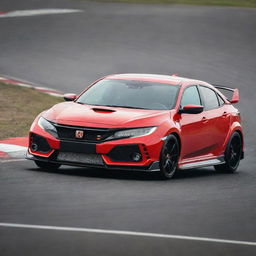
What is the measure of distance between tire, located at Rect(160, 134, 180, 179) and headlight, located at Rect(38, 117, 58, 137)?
1420 mm

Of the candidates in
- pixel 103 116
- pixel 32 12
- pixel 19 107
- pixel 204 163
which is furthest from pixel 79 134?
pixel 32 12

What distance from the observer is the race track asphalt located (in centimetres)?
813

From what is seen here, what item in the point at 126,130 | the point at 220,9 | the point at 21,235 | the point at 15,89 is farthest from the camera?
the point at 220,9

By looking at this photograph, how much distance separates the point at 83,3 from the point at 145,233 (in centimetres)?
2875

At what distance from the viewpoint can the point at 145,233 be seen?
27.7 feet

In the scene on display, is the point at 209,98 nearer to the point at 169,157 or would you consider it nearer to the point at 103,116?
the point at 169,157

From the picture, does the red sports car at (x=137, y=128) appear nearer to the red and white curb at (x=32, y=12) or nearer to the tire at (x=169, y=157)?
the tire at (x=169, y=157)

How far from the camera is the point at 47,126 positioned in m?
12.2

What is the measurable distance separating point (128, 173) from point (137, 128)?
4.06 ft

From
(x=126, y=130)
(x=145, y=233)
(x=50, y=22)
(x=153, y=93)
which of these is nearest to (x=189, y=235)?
(x=145, y=233)

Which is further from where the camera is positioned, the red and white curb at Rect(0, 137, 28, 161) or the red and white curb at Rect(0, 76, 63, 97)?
the red and white curb at Rect(0, 76, 63, 97)

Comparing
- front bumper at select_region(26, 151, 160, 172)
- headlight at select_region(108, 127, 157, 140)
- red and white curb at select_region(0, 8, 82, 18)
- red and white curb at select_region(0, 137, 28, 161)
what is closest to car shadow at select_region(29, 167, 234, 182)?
front bumper at select_region(26, 151, 160, 172)

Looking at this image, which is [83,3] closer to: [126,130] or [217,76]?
[217,76]

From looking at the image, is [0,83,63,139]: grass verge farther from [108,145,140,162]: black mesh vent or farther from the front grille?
[108,145,140,162]: black mesh vent
